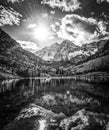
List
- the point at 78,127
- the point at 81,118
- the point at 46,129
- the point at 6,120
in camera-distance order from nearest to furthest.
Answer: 1. the point at 78,127
2. the point at 46,129
3. the point at 81,118
4. the point at 6,120

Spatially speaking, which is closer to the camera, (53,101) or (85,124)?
(85,124)

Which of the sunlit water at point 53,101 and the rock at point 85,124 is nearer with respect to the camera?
the rock at point 85,124

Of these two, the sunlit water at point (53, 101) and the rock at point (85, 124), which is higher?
the rock at point (85, 124)

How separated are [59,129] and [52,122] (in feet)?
8.95

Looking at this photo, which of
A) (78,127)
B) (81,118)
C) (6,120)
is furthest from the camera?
(6,120)

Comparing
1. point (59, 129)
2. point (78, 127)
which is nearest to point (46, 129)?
point (59, 129)

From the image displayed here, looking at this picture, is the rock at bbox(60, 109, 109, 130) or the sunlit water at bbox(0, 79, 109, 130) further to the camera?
the sunlit water at bbox(0, 79, 109, 130)

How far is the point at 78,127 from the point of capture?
1384cm

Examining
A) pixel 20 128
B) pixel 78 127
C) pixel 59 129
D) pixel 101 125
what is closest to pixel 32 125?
pixel 20 128

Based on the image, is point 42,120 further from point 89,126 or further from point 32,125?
point 89,126

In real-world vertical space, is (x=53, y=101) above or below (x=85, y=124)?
below

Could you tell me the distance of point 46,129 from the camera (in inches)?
583

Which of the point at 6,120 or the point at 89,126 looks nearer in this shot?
the point at 89,126

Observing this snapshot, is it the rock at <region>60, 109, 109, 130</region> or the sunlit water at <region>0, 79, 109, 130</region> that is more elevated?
the rock at <region>60, 109, 109, 130</region>
